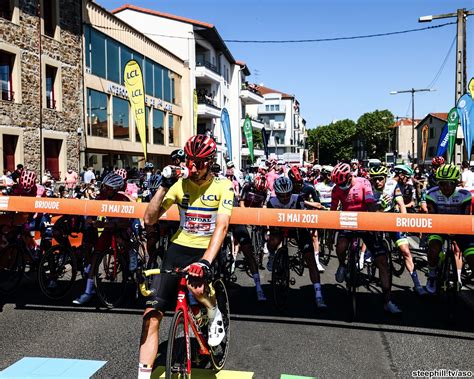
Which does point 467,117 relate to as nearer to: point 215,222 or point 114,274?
point 114,274

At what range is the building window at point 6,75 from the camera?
1933 cm

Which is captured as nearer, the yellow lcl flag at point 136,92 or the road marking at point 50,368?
the road marking at point 50,368

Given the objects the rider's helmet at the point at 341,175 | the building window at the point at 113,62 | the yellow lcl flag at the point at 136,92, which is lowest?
the rider's helmet at the point at 341,175

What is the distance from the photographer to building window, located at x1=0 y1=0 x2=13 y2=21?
63.1 feet

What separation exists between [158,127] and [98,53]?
10308 millimetres

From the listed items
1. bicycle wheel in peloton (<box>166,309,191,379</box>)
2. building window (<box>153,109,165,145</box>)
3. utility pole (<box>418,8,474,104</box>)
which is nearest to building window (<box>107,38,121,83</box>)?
building window (<box>153,109,165,145</box>)

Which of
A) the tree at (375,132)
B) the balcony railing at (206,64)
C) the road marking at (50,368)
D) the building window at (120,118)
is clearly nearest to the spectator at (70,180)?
the building window at (120,118)

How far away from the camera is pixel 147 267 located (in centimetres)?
726

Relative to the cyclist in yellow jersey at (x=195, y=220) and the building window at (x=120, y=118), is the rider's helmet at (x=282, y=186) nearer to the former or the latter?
the cyclist in yellow jersey at (x=195, y=220)

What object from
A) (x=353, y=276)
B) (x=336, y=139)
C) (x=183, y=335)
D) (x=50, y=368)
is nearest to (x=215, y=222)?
(x=183, y=335)

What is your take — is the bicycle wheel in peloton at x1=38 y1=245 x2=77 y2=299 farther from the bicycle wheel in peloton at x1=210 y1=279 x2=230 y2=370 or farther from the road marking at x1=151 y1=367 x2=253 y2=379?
the bicycle wheel in peloton at x1=210 y1=279 x2=230 y2=370

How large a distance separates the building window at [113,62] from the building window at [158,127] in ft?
22.2

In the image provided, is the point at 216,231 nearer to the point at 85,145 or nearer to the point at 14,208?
the point at 14,208

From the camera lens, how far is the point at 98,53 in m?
26.4
